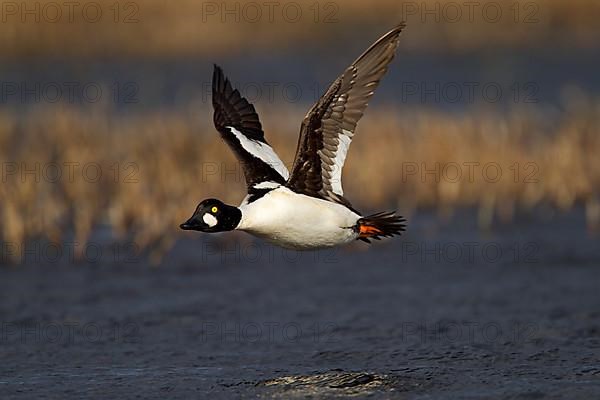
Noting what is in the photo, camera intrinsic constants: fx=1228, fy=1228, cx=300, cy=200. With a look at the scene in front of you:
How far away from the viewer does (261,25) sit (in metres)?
20.5

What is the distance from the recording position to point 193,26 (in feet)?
66.2

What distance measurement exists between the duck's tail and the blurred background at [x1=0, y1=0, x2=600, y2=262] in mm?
3253

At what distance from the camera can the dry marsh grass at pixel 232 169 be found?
10766mm

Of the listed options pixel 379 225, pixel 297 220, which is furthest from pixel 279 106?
pixel 297 220

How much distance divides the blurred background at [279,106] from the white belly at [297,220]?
3.19 meters

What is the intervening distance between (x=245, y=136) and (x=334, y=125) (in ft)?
3.55

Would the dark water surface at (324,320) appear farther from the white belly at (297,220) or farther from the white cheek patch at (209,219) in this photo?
the white cheek patch at (209,219)

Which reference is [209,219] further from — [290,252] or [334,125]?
[290,252]

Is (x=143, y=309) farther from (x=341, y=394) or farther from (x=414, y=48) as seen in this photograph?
(x=414, y=48)

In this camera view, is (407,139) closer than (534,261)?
No

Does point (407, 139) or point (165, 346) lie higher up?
point (407, 139)

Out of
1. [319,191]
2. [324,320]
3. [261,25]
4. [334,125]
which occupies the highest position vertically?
[261,25]

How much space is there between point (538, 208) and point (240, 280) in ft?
10.6

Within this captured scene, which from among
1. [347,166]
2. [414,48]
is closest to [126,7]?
[414,48]
